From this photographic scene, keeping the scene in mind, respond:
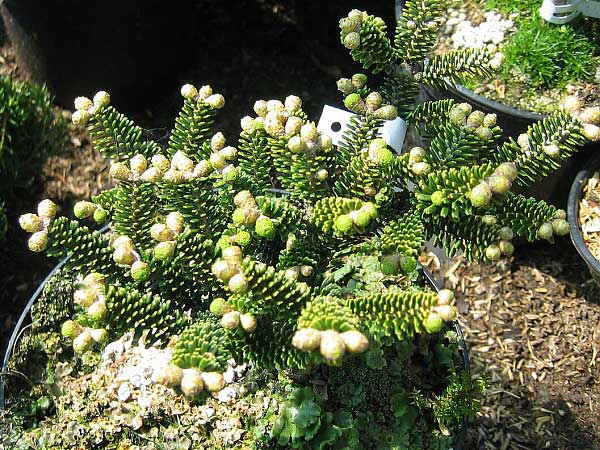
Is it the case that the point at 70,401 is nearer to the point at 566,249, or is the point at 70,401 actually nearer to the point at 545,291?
the point at 545,291

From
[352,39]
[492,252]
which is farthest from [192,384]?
[352,39]

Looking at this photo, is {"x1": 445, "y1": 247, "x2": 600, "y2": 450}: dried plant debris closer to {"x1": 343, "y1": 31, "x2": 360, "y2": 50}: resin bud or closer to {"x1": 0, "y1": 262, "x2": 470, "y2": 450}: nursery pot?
{"x1": 0, "y1": 262, "x2": 470, "y2": 450}: nursery pot

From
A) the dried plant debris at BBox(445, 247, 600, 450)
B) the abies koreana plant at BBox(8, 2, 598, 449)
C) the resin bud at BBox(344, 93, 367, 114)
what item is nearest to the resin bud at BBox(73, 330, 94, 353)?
the abies koreana plant at BBox(8, 2, 598, 449)

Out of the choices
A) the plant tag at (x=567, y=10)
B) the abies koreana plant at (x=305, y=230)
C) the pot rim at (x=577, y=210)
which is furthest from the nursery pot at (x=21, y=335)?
the plant tag at (x=567, y=10)

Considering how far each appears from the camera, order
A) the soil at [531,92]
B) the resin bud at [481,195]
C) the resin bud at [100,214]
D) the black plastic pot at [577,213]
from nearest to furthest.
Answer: the resin bud at [481,195] → the resin bud at [100,214] → the black plastic pot at [577,213] → the soil at [531,92]

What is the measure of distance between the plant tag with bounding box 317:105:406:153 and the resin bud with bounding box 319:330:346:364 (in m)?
0.48

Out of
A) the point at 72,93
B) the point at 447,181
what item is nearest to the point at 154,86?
the point at 72,93

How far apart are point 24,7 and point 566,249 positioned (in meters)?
1.82

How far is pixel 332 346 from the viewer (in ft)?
2.30

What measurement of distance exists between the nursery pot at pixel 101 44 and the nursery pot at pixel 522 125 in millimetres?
836

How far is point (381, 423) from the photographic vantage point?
1.24 metres

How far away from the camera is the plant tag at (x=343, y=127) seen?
45.3 inches

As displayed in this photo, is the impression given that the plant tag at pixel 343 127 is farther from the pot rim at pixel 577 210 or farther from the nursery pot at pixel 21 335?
the pot rim at pixel 577 210

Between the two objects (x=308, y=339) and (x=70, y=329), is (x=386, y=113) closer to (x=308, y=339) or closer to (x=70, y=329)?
(x=308, y=339)
